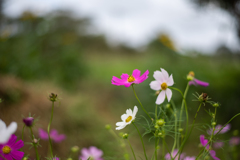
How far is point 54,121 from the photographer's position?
1511 millimetres

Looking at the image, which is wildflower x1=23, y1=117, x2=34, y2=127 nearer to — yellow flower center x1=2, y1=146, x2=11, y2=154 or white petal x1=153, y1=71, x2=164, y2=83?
yellow flower center x1=2, y1=146, x2=11, y2=154

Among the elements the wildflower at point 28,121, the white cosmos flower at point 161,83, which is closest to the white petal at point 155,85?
the white cosmos flower at point 161,83

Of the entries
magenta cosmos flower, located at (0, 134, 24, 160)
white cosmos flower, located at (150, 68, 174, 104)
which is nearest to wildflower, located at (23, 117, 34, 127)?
magenta cosmos flower, located at (0, 134, 24, 160)

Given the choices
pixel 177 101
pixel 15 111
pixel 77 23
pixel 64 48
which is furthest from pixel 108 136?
pixel 77 23

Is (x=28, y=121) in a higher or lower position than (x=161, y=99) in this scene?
higher

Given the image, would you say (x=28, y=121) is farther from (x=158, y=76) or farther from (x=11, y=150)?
(x=158, y=76)

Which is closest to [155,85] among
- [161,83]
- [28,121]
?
[161,83]

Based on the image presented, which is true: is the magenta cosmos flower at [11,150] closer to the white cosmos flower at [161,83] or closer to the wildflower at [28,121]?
the wildflower at [28,121]

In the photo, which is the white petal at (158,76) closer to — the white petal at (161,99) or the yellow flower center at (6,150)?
the white petal at (161,99)

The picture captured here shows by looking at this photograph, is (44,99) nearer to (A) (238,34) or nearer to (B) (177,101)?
(B) (177,101)

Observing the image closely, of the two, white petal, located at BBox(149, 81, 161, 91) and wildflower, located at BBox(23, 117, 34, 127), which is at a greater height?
wildflower, located at BBox(23, 117, 34, 127)

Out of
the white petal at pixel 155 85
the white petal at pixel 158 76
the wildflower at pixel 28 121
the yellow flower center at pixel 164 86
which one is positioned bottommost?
the yellow flower center at pixel 164 86

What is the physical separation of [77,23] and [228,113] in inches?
340

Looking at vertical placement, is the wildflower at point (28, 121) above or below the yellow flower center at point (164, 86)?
above
